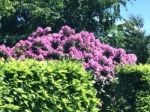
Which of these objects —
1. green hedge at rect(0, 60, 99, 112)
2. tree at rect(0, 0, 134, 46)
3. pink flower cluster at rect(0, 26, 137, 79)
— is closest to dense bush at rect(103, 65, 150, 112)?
pink flower cluster at rect(0, 26, 137, 79)

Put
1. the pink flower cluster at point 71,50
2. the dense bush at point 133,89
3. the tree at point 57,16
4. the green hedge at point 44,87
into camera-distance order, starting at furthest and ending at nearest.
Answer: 1. the tree at point 57,16
2. the pink flower cluster at point 71,50
3. the dense bush at point 133,89
4. the green hedge at point 44,87

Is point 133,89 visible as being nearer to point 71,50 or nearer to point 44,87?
point 71,50

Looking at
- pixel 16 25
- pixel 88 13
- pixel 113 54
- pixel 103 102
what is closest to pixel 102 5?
pixel 88 13

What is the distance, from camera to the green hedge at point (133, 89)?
12875mm

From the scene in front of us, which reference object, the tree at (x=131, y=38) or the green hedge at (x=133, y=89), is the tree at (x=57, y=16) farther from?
the green hedge at (x=133, y=89)

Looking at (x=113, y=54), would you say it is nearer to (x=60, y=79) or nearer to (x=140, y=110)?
(x=140, y=110)

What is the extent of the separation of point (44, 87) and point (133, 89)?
13.2 ft

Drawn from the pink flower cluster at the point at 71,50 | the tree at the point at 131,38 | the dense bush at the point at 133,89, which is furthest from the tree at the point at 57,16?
the dense bush at the point at 133,89

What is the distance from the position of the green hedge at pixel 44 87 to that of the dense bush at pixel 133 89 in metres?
2.32

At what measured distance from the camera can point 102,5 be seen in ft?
95.8

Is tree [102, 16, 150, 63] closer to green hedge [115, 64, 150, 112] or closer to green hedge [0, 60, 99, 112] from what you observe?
green hedge [115, 64, 150, 112]

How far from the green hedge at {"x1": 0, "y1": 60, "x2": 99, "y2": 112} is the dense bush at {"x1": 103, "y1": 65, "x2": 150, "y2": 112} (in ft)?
7.61

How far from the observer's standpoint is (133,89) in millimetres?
13039

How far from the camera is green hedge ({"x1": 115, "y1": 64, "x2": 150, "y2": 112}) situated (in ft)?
42.2
